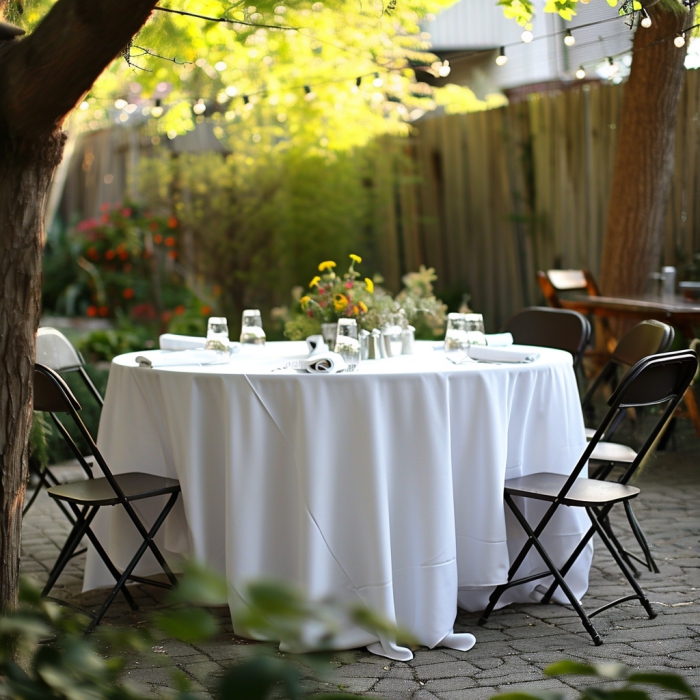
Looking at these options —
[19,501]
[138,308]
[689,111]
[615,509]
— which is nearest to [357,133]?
[689,111]

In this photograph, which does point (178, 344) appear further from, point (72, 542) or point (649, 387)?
point (649, 387)

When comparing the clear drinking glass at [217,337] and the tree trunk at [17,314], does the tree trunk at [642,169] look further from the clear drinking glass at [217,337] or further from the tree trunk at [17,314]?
the tree trunk at [17,314]

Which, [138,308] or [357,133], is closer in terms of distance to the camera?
[357,133]

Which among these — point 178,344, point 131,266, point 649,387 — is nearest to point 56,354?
point 178,344

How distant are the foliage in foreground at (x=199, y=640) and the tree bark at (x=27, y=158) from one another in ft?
4.73

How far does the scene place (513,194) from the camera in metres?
8.62

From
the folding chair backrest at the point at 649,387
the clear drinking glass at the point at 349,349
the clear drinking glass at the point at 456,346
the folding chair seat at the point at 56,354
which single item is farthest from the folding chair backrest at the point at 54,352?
the folding chair backrest at the point at 649,387

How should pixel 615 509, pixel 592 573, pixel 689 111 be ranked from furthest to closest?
pixel 689 111 → pixel 615 509 → pixel 592 573

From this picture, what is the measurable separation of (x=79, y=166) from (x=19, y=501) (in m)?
14.5

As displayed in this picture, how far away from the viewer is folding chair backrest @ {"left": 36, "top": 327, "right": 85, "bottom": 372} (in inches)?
158

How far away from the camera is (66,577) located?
12.8 feet

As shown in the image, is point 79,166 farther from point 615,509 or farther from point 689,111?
point 615,509

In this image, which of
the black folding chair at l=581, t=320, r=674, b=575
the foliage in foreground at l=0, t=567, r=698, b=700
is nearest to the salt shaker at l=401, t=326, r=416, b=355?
the black folding chair at l=581, t=320, r=674, b=575

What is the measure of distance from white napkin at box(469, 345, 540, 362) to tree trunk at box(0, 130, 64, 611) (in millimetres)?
1698
